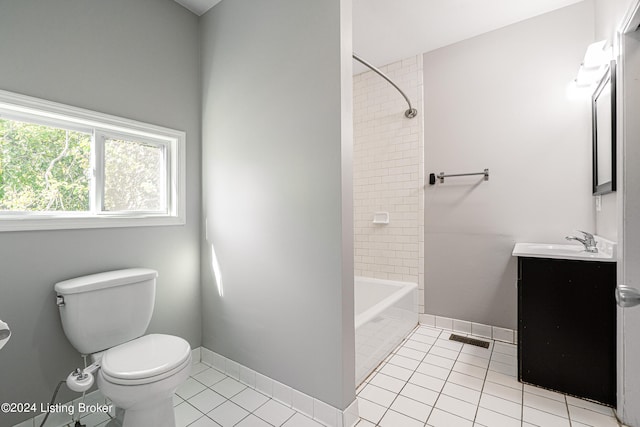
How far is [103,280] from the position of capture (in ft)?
5.43

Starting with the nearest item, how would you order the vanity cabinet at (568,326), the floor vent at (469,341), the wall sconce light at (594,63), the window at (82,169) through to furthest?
the window at (82,169) < the vanity cabinet at (568,326) < the wall sconce light at (594,63) < the floor vent at (469,341)

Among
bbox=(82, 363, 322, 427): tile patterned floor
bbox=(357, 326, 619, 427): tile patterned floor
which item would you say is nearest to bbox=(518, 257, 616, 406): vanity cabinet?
bbox=(357, 326, 619, 427): tile patterned floor

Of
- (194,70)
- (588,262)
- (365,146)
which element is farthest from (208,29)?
(588,262)

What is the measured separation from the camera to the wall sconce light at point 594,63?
6.17 ft

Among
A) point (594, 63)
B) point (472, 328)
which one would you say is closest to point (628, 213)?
point (594, 63)

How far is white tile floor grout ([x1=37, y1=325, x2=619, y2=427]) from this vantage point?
1653 millimetres

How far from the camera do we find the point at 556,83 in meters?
2.40

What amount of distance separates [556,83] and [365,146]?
1705mm

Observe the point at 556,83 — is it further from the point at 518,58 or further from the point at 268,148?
the point at 268,148

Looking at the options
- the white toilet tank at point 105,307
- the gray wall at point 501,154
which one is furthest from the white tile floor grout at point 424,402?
the gray wall at point 501,154

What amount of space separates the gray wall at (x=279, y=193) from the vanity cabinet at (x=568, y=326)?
121 centimetres

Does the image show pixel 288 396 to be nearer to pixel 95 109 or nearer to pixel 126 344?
pixel 126 344

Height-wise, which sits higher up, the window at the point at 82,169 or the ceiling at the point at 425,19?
the ceiling at the point at 425,19

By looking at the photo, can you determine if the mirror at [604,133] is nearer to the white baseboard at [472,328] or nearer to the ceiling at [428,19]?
the ceiling at [428,19]
